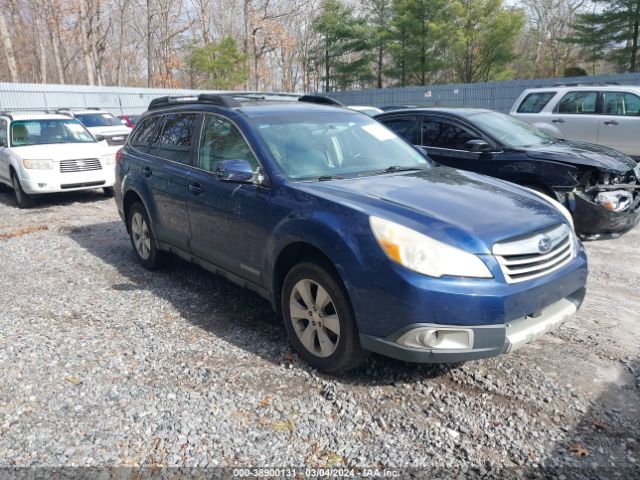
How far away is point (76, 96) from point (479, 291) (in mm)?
27837

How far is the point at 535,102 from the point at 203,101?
8193 millimetres

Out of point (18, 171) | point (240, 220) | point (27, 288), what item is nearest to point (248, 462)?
point (240, 220)

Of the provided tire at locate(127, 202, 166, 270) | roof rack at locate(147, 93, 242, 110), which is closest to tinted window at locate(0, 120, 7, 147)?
tire at locate(127, 202, 166, 270)

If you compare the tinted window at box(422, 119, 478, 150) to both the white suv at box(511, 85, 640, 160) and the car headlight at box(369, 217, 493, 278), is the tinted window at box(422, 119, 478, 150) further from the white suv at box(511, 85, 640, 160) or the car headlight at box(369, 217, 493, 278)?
the car headlight at box(369, 217, 493, 278)

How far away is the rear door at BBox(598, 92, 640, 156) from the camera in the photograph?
992 cm

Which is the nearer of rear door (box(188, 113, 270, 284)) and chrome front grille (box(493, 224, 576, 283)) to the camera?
chrome front grille (box(493, 224, 576, 283))

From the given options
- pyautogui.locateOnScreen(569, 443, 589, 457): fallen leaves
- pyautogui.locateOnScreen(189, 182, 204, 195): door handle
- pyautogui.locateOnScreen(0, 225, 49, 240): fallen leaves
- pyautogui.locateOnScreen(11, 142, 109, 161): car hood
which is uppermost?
pyautogui.locateOnScreen(11, 142, 109, 161): car hood

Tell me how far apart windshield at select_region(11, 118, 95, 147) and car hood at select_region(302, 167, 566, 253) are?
28.3ft

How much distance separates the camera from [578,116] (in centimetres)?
1030

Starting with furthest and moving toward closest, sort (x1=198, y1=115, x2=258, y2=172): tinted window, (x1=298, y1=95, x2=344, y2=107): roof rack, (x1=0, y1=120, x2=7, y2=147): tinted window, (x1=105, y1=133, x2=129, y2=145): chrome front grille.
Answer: (x1=105, y1=133, x2=129, y2=145): chrome front grille
(x1=0, y1=120, x2=7, y2=147): tinted window
(x1=298, y1=95, x2=344, y2=107): roof rack
(x1=198, y1=115, x2=258, y2=172): tinted window

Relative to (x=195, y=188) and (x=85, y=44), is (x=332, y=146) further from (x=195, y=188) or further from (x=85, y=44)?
(x=85, y=44)

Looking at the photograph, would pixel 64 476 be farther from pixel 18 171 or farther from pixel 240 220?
pixel 18 171

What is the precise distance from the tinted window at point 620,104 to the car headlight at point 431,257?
9.03 meters

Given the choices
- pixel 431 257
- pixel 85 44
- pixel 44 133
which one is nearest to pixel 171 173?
pixel 431 257
